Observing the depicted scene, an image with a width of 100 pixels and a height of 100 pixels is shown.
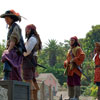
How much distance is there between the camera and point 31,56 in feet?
28.4

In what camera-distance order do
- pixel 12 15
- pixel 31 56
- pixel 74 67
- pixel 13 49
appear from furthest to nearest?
pixel 74 67, pixel 31 56, pixel 12 15, pixel 13 49

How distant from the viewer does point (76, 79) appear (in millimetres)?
10305

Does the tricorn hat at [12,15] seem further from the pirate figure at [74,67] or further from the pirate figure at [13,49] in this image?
the pirate figure at [74,67]

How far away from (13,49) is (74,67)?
3.08 m

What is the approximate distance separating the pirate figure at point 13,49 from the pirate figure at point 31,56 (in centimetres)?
76

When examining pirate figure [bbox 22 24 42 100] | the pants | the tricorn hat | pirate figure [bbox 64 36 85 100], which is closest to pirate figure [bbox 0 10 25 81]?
the tricorn hat

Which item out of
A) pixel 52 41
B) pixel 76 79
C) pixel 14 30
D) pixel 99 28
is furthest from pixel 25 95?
pixel 52 41

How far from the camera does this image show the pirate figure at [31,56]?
28.1ft

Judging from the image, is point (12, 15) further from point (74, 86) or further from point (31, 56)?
point (74, 86)

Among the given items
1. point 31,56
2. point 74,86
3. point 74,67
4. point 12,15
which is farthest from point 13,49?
point 74,86

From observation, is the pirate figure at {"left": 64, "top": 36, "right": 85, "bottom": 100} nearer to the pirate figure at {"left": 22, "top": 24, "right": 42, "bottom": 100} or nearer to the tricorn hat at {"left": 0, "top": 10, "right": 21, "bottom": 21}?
the pirate figure at {"left": 22, "top": 24, "right": 42, "bottom": 100}

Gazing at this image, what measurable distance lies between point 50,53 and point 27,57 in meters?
80.4

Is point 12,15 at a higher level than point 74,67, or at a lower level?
higher

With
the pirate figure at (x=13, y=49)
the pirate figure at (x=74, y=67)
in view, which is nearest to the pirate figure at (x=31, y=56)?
the pirate figure at (x=13, y=49)
